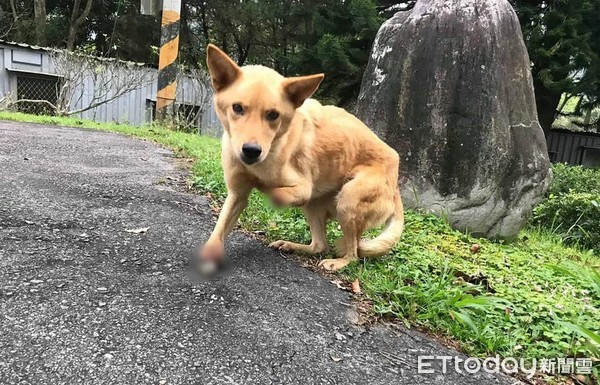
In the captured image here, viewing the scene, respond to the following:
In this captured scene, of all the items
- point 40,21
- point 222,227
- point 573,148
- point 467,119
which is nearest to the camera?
point 222,227

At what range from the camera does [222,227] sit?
3.31 metres

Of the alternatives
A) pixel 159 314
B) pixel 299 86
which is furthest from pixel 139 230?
pixel 299 86

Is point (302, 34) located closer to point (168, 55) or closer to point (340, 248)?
point (168, 55)

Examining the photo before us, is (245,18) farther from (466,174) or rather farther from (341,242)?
(341,242)

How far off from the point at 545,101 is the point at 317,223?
34.9 feet

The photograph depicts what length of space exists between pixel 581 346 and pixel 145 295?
253 cm

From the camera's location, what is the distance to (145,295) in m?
2.60

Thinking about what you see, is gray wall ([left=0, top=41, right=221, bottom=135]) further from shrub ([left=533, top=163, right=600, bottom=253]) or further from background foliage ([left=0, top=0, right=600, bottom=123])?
shrub ([left=533, top=163, right=600, bottom=253])

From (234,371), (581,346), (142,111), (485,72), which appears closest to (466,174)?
(485,72)

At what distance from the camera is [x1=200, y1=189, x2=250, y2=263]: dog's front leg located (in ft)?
10.1

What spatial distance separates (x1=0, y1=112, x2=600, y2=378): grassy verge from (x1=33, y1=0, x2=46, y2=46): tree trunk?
16.8 m

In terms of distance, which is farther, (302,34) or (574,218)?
(302,34)

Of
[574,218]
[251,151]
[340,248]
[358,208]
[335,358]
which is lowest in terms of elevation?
[574,218]

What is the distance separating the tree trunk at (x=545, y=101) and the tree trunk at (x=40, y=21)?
17.6m
